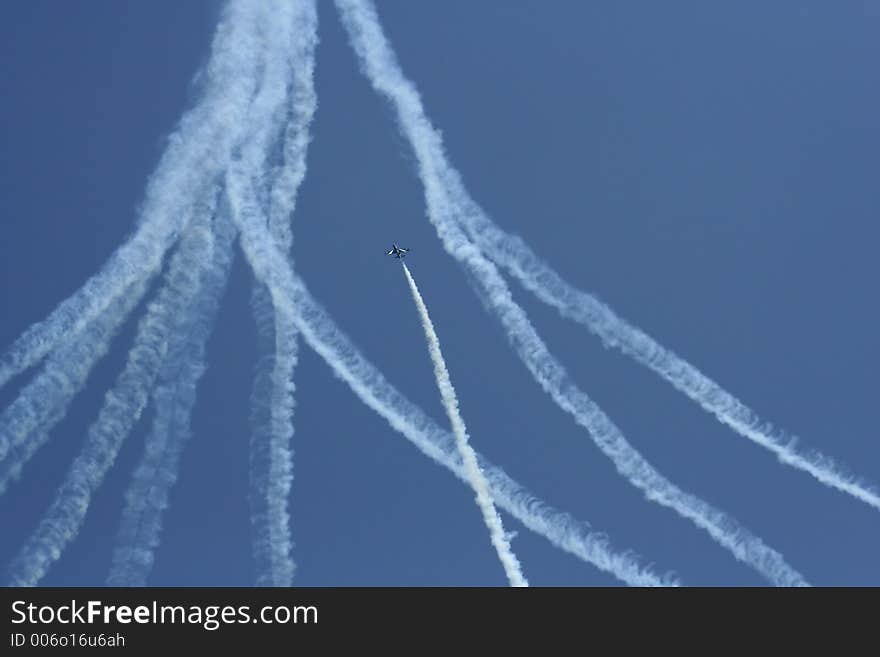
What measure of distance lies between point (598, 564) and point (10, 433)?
49.8 ft

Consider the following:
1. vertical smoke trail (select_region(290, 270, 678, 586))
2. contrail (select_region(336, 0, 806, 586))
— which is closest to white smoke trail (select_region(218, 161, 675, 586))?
vertical smoke trail (select_region(290, 270, 678, 586))

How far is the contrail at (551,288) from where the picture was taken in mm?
24297

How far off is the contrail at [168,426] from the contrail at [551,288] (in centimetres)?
568

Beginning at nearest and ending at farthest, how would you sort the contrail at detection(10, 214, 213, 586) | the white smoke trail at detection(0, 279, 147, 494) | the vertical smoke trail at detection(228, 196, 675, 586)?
1. the white smoke trail at detection(0, 279, 147, 494)
2. the contrail at detection(10, 214, 213, 586)
3. the vertical smoke trail at detection(228, 196, 675, 586)

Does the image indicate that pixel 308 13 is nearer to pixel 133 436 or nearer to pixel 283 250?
pixel 283 250

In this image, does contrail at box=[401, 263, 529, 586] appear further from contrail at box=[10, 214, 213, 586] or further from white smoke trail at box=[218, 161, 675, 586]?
contrail at box=[10, 214, 213, 586]

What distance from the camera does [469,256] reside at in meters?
24.2

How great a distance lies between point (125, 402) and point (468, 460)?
875 centimetres

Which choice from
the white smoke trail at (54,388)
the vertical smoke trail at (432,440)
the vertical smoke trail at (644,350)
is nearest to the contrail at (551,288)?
the vertical smoke trail at (644,350)

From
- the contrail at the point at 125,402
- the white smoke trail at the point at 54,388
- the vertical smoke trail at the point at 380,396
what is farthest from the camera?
the vertical smoke trail at the point at 380,396

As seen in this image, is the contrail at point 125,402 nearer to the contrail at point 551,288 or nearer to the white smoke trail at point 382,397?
the white smoke trail at point 382,397

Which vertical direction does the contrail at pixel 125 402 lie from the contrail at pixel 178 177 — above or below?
below

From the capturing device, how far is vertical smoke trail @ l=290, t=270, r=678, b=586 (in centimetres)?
2378

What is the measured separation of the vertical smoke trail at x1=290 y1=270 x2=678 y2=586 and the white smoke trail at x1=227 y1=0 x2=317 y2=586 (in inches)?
27.8
